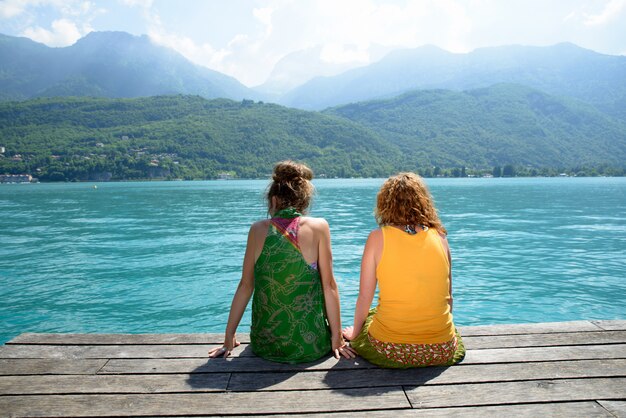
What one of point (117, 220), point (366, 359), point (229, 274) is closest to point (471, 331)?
point (366, 359)

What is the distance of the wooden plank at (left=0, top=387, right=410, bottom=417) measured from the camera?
2514 mm

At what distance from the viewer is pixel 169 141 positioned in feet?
405

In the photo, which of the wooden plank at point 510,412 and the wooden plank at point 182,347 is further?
the wooden plank at point 182,347

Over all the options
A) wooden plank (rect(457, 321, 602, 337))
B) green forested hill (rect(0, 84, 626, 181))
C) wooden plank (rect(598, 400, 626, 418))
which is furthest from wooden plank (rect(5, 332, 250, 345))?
green forested hill (rect(0, 84, 626, 181))

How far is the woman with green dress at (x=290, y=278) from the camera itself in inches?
121

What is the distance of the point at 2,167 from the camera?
338 feet

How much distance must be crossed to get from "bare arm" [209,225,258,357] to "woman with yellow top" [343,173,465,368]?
839 mm

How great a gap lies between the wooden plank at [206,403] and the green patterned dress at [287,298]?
1.51 ft

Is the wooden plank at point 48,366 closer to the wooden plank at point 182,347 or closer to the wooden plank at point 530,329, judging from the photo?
the wooden plank at point 182,347

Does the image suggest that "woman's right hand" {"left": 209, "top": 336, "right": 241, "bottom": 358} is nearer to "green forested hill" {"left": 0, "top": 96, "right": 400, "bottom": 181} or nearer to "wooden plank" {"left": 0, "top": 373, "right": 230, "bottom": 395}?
"wooden plank" {"left": 0, "top": 373, "right": 230, "bottom": 395}

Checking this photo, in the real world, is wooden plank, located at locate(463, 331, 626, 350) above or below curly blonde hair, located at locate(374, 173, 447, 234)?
below

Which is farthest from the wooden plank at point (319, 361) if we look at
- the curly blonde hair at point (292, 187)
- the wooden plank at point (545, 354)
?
the curly blonde hair at point (292, 187)

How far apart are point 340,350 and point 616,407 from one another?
5.79 feet

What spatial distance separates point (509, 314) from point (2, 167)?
406 ft
